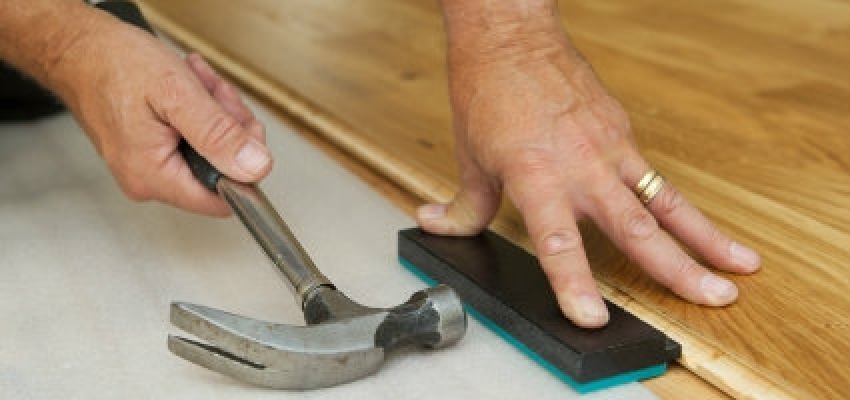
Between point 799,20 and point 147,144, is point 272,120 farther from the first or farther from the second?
point 799,20

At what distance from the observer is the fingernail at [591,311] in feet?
3.64

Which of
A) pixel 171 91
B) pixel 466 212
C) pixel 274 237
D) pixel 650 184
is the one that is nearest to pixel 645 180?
pixel 650 184

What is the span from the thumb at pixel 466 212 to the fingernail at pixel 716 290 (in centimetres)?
27

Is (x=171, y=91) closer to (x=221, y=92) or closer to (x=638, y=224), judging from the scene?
(x=221, y=92)

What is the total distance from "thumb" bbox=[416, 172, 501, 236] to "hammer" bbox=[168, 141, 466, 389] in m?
0.23

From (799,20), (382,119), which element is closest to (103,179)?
(382,119)

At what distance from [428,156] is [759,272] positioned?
0.58 m

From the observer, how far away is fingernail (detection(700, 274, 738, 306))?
120cm

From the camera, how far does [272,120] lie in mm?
1973

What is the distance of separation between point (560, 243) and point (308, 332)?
0.28m

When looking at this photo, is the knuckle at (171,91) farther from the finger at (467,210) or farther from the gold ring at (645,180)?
the gold ring at (645,180)

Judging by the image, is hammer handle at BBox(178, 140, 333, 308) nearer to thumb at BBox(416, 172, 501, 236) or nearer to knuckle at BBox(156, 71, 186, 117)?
knuckle at BBox(156, 71, 186, 117)

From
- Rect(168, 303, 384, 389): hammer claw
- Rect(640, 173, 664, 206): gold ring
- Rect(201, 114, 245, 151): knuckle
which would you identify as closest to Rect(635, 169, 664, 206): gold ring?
Rect(640, 173, 664, 206): gold ring

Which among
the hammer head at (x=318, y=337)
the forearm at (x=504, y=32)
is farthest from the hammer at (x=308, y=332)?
the forearm at (x=504, y=32)
